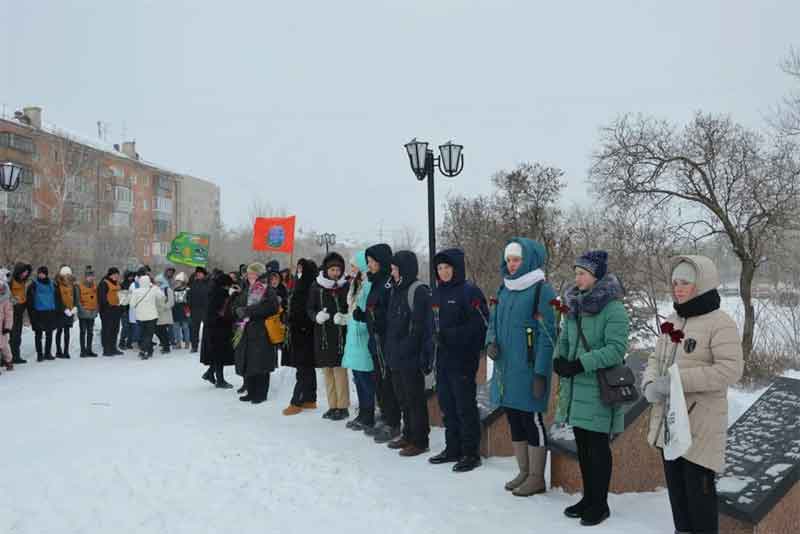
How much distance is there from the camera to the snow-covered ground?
436 cm

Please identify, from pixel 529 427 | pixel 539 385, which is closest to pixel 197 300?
pixel 529 427

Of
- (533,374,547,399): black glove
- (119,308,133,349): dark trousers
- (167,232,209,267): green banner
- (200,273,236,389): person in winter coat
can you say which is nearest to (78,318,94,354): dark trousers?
(119,308,133,349): dark trousers

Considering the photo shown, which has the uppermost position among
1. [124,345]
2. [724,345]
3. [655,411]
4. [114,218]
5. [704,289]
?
[114,218]

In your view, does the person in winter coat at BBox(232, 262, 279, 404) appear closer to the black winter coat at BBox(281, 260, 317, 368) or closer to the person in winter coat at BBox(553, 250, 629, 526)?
the black winter coat at BBox(281, 260, 317, 368)

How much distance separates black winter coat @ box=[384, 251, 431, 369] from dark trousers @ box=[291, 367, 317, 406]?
→ 6.86ft

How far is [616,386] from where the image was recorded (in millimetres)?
3977

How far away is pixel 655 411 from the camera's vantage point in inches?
146

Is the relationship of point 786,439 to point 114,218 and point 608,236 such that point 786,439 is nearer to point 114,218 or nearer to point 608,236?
point 608,236

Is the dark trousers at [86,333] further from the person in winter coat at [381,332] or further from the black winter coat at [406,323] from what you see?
the black winter coat at [406,323]

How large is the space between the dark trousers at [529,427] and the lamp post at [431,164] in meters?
4.39

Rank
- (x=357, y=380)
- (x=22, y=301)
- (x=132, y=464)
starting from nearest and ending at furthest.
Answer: (x=132, y=464) < (x=357, y=380) < (x=22, y=301)

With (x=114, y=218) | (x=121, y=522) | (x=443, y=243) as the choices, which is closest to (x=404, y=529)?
(x=121, y=522)

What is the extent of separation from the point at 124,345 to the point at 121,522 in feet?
37.4

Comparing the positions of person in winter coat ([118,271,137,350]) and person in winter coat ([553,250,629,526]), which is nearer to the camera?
person in winter coat ([553,250,629,526])
